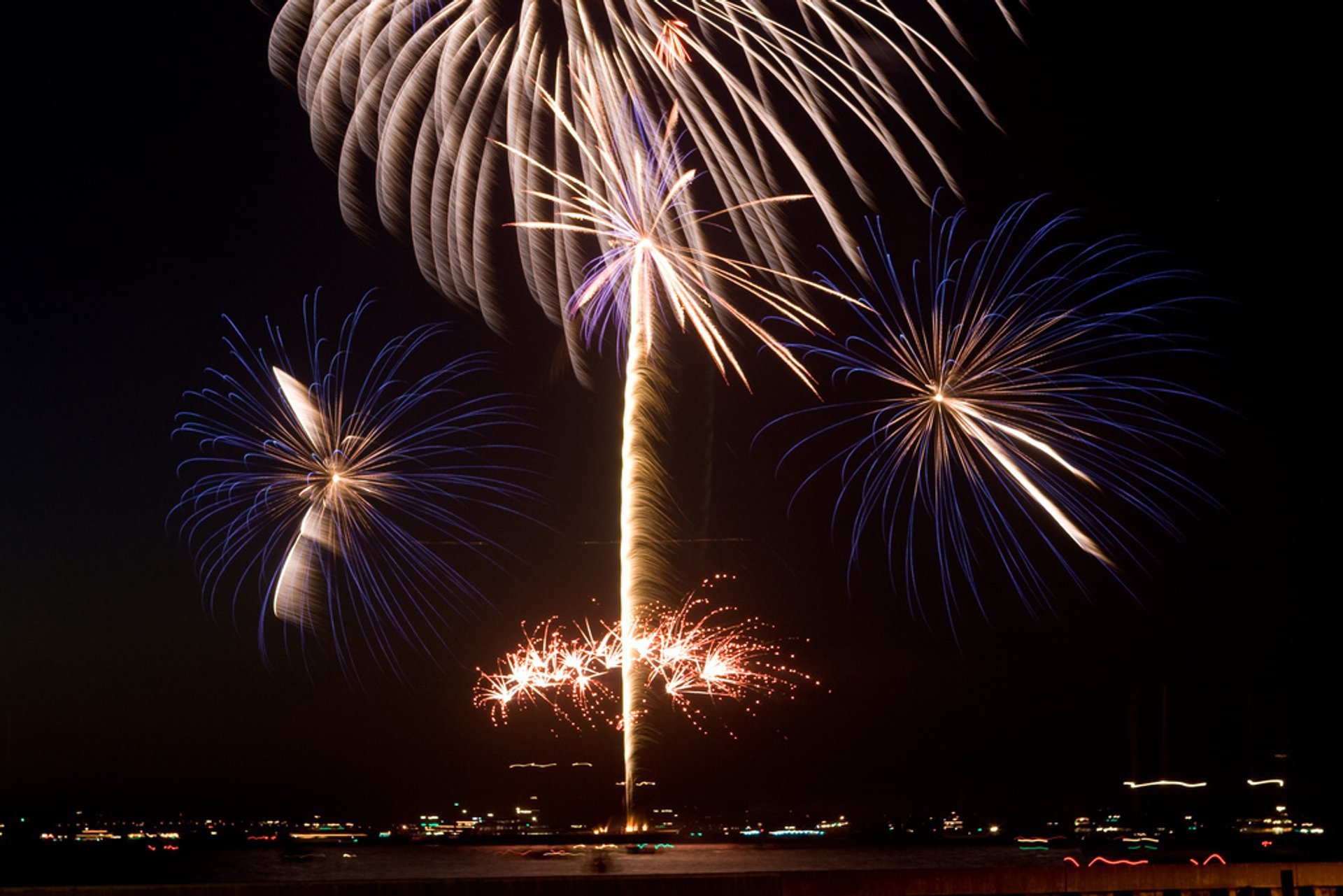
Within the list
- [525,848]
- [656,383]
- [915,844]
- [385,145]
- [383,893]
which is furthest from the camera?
[915,844]

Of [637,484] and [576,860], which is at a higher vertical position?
[637,484]

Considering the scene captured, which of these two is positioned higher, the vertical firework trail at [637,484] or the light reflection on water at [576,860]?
the vertical firework trail at [637,484]

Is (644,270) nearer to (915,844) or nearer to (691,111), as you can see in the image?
(691,111)

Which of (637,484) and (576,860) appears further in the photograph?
(576,860)

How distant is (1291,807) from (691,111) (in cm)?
5494

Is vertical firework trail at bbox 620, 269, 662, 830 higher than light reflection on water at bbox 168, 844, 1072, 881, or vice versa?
vertical firework trail at bbox 620, 269, 662, 830

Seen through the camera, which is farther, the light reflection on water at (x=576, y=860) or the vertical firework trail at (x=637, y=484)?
the light reflection on water at (x=576, y=860)

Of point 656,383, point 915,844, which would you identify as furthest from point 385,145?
point 915,844

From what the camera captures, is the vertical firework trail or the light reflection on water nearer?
the vertical firework trail

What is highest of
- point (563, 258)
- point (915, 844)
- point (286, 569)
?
point (563, 258)

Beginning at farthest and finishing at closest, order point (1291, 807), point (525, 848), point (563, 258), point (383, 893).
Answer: point (525, 848), point (1291, 807), point (563, 258), point (383, 893)

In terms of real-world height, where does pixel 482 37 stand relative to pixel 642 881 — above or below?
above

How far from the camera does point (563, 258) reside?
18625 mm

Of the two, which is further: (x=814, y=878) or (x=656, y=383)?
(x=656, y=383)
